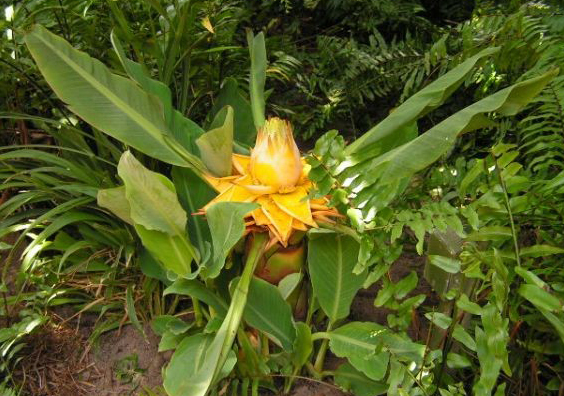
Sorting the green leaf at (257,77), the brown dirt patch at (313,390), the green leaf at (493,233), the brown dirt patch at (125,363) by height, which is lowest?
the brown dirt patch at (313,390)

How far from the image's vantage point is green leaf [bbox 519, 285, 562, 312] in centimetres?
94

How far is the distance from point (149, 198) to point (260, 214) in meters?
0.25

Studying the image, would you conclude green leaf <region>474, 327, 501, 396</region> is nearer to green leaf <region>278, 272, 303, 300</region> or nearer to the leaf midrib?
green leaf <region>278, 272, 303, 300</region>

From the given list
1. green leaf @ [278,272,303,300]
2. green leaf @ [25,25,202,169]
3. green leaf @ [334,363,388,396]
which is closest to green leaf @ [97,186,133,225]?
green leaf @ [25,25,202,169]

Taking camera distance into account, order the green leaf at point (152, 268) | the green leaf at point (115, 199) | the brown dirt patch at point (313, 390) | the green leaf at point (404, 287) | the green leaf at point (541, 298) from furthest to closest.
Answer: the green leaf at point (152, 268)
the brown dirt patch at point (313, 390)
the green leaf at point (115, 199)
the green leaf at point (404, 287)
the green leaf at point (541, 298)

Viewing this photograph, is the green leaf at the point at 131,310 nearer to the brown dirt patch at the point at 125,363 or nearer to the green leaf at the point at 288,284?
the brown dirt patch at the point at 125,363

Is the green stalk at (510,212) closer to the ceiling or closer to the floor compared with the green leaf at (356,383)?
closer to the ceiling

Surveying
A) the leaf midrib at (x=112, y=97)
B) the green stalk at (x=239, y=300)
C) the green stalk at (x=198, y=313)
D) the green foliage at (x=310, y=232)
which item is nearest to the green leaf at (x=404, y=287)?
the green foliage at (x=310, y=232)

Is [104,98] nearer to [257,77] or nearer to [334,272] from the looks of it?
[257,77]

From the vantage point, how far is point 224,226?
3.97 feet

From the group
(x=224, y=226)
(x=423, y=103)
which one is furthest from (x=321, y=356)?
(x=423, y=103)

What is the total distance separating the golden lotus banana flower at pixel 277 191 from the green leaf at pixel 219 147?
62 mm

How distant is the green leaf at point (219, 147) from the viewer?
4.31 feet

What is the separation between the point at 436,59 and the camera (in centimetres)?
190
